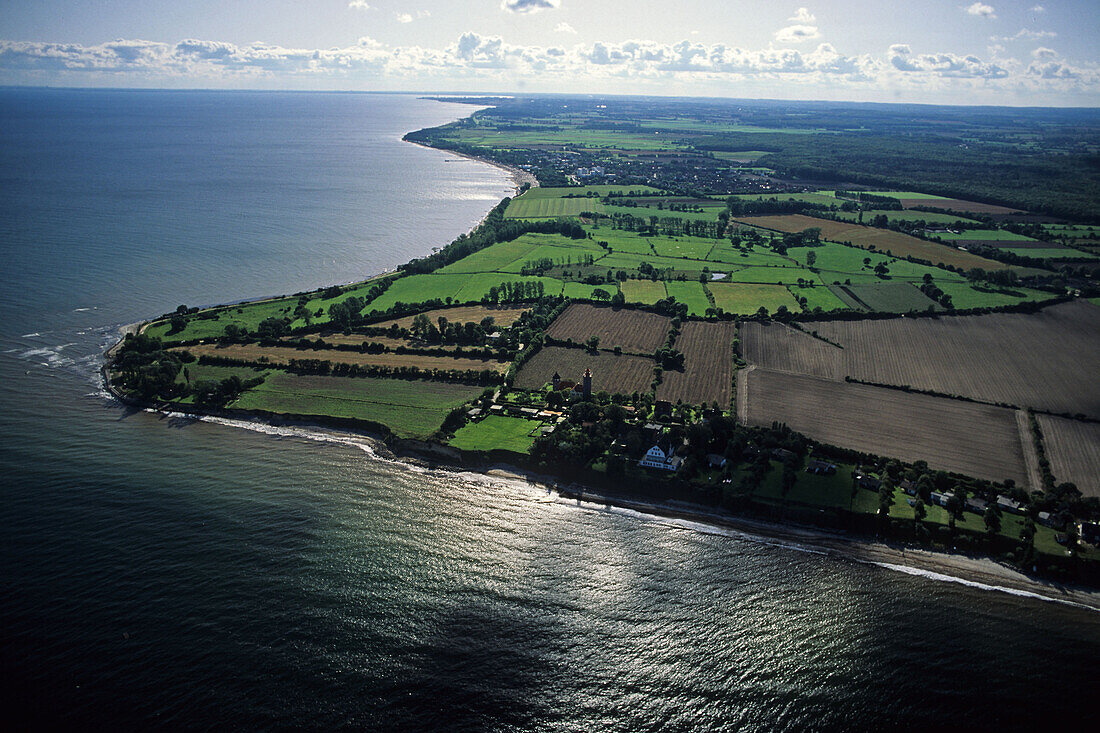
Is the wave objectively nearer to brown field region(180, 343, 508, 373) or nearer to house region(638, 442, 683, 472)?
house region(638, 442, 683, 472)

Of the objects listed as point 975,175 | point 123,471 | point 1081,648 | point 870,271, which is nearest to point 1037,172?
point 975,175

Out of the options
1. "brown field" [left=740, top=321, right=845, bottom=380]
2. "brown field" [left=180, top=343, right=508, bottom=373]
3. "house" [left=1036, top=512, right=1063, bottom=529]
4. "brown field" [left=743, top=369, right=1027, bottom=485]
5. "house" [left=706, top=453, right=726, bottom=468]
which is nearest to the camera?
"house" [left=1036, top=512, right=1063, bottom=529]

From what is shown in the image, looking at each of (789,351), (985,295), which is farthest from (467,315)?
(985,295)

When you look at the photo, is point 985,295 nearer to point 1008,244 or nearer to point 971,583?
point 1008,244

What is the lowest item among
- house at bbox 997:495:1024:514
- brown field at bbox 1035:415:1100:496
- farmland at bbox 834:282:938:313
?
house at bbox 997:495:1024:514

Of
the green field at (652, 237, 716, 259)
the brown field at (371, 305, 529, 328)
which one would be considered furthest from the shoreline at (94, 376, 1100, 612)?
the green field at (652, 237, 716, 259)

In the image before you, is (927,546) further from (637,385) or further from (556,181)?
(556,181)
